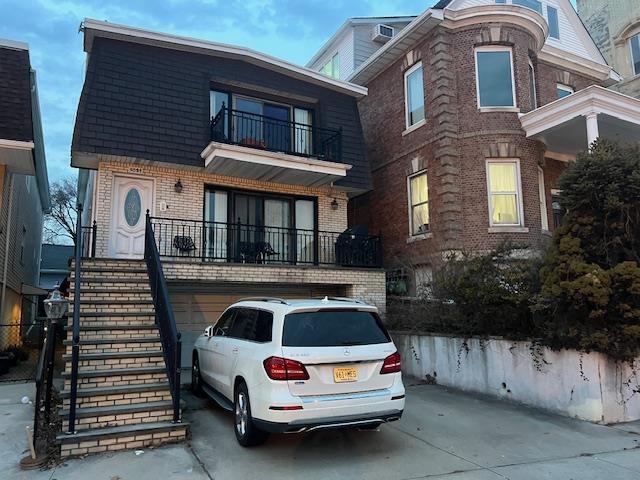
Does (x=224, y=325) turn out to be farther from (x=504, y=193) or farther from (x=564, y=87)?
(x=564, y=87)

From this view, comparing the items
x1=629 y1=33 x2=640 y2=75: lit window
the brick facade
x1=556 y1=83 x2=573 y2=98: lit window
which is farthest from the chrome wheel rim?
x1=629 y1=33 x2=640 y2=75: lit window

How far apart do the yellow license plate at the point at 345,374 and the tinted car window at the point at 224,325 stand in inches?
93.7

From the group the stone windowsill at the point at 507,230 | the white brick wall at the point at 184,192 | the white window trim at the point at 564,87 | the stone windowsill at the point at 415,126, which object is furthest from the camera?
the white window trim at the point at 564,87

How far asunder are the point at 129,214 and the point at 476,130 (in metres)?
9.66

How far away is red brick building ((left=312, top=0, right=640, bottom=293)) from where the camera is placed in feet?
46.9

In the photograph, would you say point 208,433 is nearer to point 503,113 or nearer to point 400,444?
point 400,444

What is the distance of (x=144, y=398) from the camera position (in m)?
6.88

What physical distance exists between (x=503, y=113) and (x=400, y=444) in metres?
11.4

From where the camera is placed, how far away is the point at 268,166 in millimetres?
12938

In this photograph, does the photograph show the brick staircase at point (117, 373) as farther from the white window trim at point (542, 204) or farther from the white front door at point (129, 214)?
the white window trim at point (542, 204)

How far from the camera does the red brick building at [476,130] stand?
1429cm

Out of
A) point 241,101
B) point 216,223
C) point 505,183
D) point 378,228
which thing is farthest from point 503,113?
point 216,223

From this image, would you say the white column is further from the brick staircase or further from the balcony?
the brick staircase

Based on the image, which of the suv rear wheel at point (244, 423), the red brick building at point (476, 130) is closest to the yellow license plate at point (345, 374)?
the suv rear wheel at point (244, 423)
